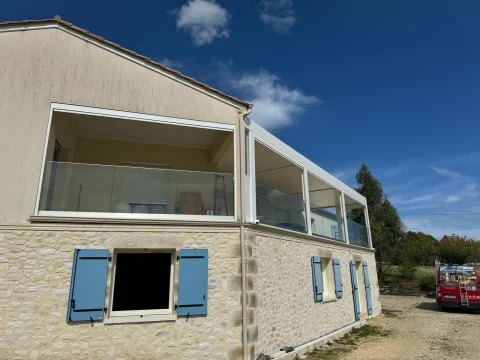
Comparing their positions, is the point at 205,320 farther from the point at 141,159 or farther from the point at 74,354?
the point at 141,159

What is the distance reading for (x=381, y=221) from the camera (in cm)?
2917

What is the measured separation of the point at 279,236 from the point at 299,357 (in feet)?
9.04

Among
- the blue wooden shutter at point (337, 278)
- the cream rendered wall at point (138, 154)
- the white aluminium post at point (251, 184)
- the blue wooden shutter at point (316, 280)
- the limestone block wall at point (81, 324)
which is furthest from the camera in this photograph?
the blue wooden shutter at point (337, 278)

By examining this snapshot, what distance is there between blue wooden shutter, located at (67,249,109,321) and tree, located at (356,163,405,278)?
25422mm

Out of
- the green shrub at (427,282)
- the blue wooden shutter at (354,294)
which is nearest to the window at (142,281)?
the blue wooden shutter at (354,294)

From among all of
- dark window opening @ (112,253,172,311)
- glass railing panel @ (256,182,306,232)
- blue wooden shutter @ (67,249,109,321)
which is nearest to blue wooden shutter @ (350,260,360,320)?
glass railing panel @ (256,182,306,232)

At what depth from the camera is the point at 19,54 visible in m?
6.42

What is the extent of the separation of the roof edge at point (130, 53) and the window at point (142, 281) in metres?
3.71

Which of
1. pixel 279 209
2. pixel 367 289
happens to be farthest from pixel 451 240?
pixel 279 209

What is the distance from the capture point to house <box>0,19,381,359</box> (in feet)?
18.2

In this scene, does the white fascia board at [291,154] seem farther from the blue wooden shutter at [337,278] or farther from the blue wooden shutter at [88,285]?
the blue wooden shutter at [88,285]

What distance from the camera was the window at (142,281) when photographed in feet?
23.2

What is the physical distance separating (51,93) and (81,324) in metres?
4.28

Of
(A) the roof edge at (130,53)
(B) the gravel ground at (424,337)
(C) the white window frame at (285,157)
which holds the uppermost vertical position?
(A) the roof edge at (130,53)
